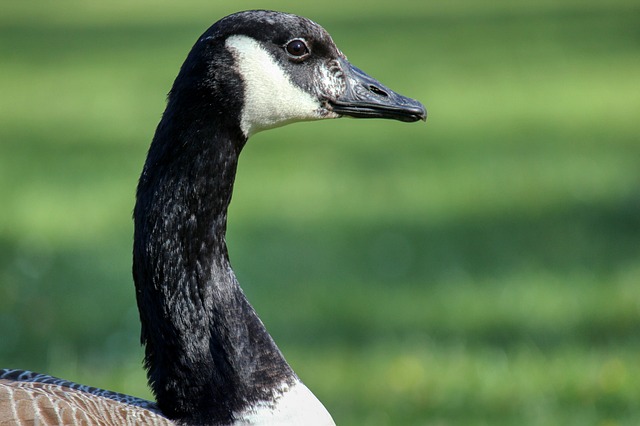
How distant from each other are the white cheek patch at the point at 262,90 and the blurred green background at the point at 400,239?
1.88 m

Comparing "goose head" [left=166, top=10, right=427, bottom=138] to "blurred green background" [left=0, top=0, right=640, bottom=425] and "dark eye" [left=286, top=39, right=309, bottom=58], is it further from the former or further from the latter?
"blurred green background" [left=0, top=0, right=640, bottom=425]

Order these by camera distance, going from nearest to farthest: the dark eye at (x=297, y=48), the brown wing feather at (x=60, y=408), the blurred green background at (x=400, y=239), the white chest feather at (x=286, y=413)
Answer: the brown wing feather at (x=60, y=408) → the white chest feather at (x=286, y=413) → the dark eye at (x=297, y=48) → the blurred green background at (x=400, y=239)

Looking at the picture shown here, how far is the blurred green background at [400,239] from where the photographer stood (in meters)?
4.99

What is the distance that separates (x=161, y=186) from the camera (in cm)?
299

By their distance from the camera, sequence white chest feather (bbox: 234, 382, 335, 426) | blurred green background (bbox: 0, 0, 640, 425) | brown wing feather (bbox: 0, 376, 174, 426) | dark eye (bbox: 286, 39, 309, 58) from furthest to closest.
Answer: blurred green background (bbox: 0, 0, 640, 425), dark eye (bbox: 286, 39, 309, 58), white chest feather (bbox: 234, 382, 335, 426), brown wing feather (bbox: 0, 376, 174, 426)

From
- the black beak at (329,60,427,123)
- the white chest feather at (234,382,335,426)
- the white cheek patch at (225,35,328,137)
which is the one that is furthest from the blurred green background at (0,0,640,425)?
the white cheek patch at (225,35,328,137)

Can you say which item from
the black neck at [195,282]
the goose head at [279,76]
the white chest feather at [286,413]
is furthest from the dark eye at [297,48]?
the white chest feather at [286,413]

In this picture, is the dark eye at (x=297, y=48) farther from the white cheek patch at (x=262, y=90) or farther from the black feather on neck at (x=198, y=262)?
the black feather on neck at (x=198, y=262)

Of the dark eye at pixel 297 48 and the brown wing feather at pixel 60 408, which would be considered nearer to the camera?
the brown wing feather at pixel 60 408

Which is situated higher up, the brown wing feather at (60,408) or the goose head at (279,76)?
the goose head at (279,76)

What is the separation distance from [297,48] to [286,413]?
105cm

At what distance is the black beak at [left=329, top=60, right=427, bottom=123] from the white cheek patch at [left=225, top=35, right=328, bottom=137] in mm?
133

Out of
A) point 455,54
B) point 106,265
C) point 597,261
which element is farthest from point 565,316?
point 455,54

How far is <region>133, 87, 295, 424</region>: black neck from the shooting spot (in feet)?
9.75
